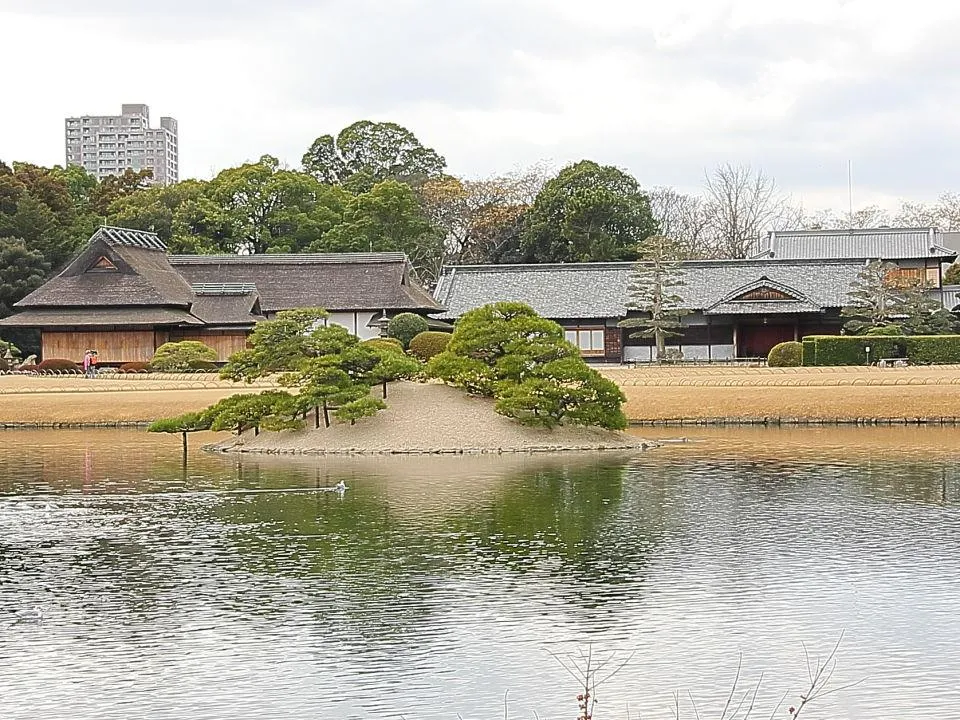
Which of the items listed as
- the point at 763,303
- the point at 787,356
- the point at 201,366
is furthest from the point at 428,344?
the point at 763,303

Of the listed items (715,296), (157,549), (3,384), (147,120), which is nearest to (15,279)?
(3,384)

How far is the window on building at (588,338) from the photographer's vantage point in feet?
153

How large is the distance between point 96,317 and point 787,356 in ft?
71.5

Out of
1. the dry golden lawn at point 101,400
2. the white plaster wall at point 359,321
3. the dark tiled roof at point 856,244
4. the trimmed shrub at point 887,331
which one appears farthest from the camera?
the dark tiled roof at point 856,244

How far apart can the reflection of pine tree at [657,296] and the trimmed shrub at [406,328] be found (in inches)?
275

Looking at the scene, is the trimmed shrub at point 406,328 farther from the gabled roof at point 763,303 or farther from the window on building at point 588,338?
the gabled roof at point 763,303

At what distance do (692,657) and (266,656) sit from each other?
273 centimetres

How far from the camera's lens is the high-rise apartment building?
17000 cm

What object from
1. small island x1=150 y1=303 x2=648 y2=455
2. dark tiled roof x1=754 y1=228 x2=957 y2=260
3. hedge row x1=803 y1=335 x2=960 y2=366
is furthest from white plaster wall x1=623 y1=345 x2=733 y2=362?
small island x1=150 y1=303 x2=648 y2=455

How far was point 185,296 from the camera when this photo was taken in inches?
1748

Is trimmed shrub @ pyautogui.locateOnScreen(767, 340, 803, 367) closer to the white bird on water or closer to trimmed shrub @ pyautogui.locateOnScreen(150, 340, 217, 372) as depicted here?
trimmed shrub @ pyautogui.locateOnScreen(150, 340, 217, 372)

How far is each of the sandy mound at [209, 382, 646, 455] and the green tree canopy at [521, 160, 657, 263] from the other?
34.1 meters

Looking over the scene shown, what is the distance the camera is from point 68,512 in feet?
47.8

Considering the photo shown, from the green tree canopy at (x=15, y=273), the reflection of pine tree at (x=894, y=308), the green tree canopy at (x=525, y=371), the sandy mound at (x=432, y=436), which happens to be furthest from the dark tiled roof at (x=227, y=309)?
the green tree canopy at (x=525, y=371)
